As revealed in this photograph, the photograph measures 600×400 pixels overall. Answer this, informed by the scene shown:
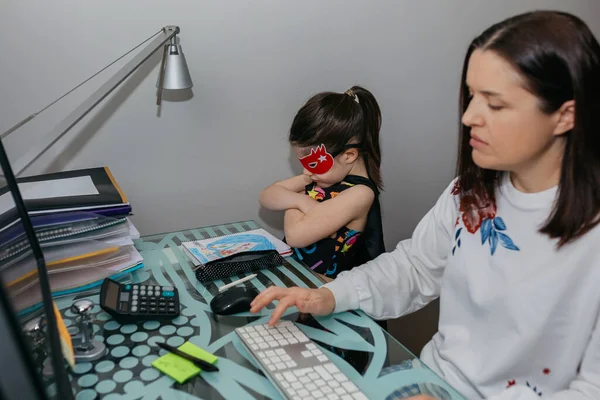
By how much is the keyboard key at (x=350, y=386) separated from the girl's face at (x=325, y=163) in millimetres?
754

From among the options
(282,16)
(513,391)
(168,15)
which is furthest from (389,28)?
(513,391)

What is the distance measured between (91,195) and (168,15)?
0.59 metres

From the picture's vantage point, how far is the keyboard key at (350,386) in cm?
83

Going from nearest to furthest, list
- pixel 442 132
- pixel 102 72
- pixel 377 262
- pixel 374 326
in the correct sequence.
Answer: pixel 374 326 → pixel 377 262 → pixel 102 72 → pixel 442 132

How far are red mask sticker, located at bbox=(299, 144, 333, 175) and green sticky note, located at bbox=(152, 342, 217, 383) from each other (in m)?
0.69

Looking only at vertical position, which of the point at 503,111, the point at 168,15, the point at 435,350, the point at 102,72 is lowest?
the point at 435,350

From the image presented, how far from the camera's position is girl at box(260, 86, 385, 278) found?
148 cm

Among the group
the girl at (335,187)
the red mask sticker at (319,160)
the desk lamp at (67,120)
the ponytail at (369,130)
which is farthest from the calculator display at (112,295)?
the ponytail at (369,130)

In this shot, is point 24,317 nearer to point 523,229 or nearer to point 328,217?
point 523,229

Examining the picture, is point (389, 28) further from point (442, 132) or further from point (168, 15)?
point (168, 15)

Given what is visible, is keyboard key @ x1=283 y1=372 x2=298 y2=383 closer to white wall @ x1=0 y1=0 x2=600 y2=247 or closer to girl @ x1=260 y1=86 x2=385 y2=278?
girl @ x1=260 y1=86 x2=385 y2=278

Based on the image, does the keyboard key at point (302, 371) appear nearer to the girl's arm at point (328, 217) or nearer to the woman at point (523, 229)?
the woman at point (523, 229)

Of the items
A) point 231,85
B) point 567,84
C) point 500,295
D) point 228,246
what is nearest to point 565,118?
point 567,84

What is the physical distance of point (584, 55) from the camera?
85cm
